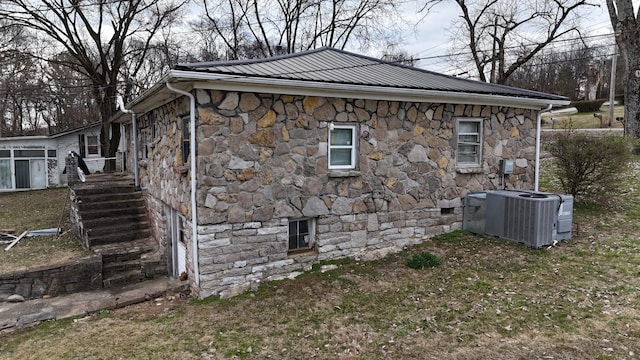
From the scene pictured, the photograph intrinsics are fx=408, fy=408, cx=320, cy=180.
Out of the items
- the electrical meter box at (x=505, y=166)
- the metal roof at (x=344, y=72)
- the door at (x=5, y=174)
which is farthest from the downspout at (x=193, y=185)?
the door at (x=5, y=174)

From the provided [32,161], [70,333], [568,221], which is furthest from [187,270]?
[32,161]

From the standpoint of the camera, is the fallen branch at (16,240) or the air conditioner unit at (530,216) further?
the fallen branch at (16,240)

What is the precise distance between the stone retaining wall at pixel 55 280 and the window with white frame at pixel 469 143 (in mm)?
7331

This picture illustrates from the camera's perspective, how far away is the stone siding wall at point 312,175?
19.5ft

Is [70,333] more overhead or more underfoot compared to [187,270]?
more underfoot

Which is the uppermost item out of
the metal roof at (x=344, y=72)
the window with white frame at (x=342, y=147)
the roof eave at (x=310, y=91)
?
the metal roof at (x=344, y=72)

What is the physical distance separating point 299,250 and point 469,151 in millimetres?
3982

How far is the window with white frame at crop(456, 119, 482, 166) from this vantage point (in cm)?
797

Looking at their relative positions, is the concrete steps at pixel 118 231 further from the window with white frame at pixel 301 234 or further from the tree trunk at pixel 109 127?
the tree trunk at pixel 109 127

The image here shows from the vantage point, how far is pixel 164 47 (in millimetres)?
19984

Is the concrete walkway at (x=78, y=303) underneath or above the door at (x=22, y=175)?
Answer: underneath

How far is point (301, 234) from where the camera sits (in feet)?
22.4

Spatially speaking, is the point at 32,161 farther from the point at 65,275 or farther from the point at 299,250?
the point at 299,250

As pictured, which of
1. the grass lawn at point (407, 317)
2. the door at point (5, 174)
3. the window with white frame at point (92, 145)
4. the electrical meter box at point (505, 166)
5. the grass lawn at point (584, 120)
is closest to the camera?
the grass lawn at point (407, 317)
